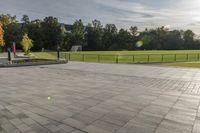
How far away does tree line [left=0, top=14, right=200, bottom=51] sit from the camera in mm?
60844

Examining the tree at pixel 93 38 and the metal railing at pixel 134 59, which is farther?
the tree at pixel 93 38

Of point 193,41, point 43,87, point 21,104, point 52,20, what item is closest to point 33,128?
point 21,104

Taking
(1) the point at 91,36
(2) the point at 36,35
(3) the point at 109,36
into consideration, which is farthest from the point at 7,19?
(3) the point at 109,36

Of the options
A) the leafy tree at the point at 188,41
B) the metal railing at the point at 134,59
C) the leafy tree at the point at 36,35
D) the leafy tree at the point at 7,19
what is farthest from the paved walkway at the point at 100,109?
the leafy tree at the point at 188,41

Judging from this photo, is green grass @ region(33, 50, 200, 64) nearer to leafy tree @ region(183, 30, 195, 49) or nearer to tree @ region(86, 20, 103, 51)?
tree @ region(86, 20, 103, 51)

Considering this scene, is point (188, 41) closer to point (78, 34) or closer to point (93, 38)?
point (93, 38)

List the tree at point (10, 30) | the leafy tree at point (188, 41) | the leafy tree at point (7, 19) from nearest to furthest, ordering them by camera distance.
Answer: the tree at point (10, 30)
the leafy tree at point (7, 19)
the leafy tree at point (188, 41)

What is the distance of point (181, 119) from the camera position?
5102 mm

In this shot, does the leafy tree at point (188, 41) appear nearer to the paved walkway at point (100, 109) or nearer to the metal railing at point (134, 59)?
the metal railing at point (134, 59)

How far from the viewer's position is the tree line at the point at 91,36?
2395 inches

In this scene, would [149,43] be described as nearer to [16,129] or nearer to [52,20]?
[52,20]

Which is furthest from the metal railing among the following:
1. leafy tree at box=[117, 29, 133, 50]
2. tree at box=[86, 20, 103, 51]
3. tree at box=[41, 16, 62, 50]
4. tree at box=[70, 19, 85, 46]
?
leafy tree at box=[117, 29, 133, 50]

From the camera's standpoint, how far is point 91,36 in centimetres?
7512

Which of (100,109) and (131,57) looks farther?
(131,57)
